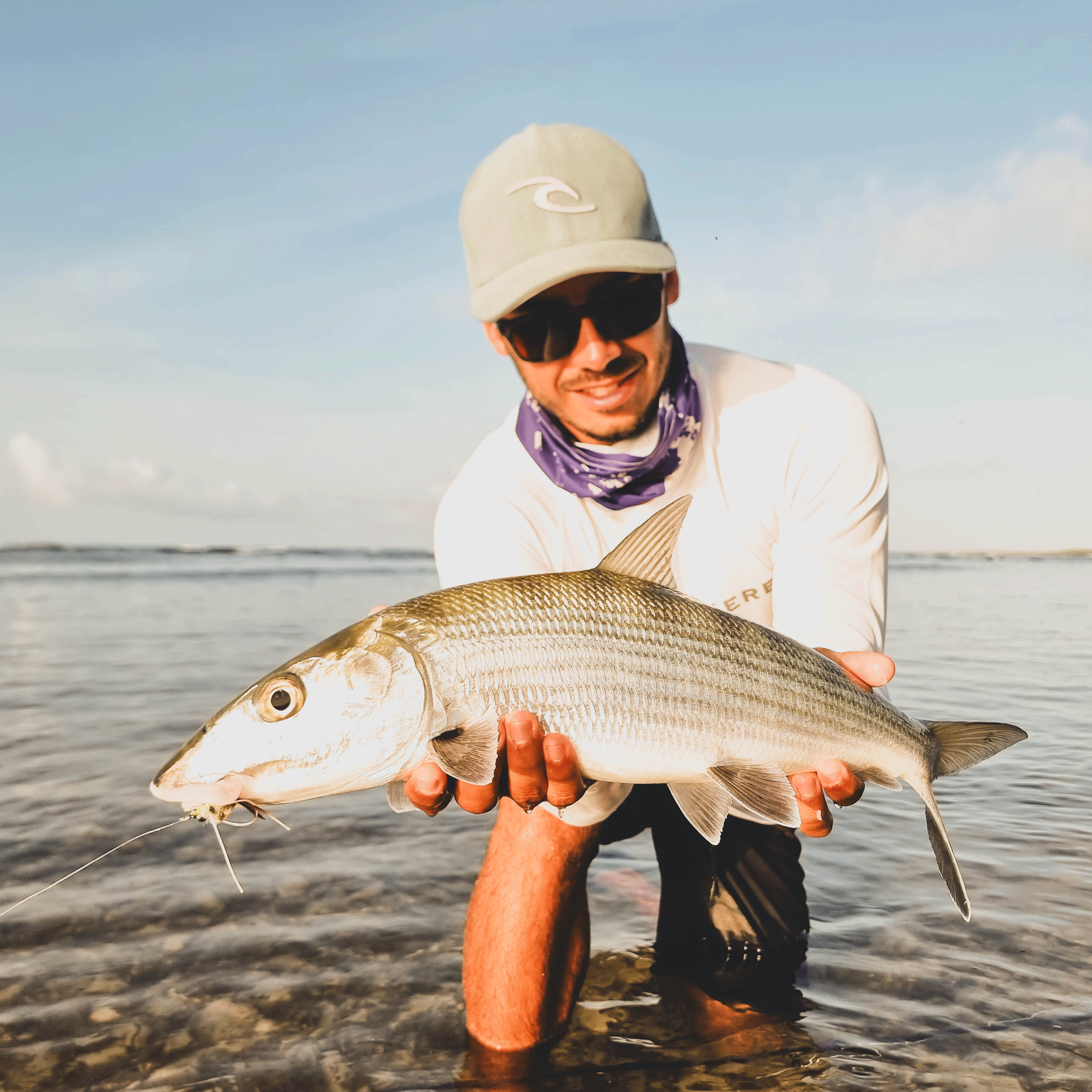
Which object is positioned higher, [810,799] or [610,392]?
[610,392]

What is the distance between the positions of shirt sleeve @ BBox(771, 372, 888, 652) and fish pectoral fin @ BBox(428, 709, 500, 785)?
153 cm

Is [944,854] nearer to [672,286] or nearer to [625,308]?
[625,308]

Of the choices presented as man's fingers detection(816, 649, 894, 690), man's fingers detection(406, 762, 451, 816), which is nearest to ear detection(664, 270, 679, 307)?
man's fingers detection(816, 649, 894, 690)

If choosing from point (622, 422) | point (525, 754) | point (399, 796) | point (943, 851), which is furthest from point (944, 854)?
point (622, 422)

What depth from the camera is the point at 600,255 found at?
3742 millimetres

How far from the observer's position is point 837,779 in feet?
10.4

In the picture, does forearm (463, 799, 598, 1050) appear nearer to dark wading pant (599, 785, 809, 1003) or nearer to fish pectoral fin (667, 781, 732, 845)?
dark wading pant (599, 785, 809, 1003)

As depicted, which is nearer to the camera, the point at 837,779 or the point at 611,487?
the point at 837,779

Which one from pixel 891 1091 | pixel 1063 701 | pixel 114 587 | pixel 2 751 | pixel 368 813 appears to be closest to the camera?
pixel 891 1091

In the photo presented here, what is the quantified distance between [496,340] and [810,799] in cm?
236

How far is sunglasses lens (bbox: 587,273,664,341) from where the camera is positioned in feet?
12.8

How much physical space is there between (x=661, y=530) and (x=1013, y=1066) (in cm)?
228

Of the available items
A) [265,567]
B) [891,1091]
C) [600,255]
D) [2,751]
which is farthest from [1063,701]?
[265,567]

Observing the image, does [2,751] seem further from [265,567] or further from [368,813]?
[265,567]
